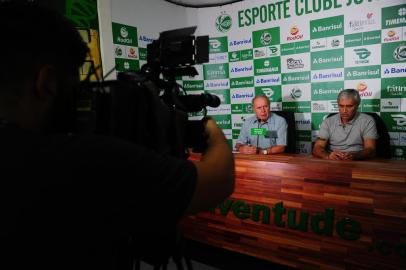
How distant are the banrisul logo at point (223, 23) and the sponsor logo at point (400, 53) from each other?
1913mm

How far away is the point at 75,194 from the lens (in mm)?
486

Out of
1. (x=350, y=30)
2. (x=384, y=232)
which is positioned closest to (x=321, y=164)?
(x=384, y=232)

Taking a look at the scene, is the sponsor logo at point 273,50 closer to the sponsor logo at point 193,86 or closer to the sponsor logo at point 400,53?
the sponsor logo at point 193,86

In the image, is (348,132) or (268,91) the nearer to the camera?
(348,132)

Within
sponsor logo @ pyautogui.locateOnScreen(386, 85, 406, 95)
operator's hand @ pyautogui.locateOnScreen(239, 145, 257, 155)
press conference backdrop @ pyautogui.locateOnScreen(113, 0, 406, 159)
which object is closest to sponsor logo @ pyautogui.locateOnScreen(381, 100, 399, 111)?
press conference backdrop @ pyautogui.locateOnScreen(113, 0, 406, 159)

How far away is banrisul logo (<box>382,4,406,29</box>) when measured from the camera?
124 inches

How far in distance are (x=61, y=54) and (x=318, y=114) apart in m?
3.58

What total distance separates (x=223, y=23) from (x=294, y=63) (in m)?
1.09

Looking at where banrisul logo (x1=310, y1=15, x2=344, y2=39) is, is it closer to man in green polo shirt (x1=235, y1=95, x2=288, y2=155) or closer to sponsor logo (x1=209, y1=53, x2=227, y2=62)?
man in green polo shirt (x1=235, y1=95, x2=288, y2=155)

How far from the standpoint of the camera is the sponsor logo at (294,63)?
378 cm

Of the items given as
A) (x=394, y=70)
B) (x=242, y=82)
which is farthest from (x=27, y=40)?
(x=242, y=82)

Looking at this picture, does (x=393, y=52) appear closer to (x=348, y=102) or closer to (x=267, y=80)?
(x=348, y=102)

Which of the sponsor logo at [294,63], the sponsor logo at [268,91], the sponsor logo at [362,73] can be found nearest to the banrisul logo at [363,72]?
the sponsor logo at [362,73]

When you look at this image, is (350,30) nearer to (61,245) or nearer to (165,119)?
(165,119)
